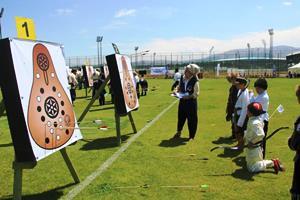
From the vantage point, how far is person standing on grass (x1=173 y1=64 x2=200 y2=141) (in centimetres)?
1075

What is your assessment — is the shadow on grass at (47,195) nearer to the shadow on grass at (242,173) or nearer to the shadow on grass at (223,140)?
the shadow on grass at (242,173)

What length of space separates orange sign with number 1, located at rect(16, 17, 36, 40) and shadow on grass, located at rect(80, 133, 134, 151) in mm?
4097

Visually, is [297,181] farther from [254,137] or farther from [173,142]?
[173,142]

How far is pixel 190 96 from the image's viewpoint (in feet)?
35.3

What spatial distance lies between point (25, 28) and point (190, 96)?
527 centimetres

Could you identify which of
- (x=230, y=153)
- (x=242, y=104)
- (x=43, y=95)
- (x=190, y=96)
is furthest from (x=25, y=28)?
(x=190, y=96)

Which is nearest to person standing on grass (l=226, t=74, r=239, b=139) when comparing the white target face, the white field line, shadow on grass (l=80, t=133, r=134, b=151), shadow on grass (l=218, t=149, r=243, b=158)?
shadow on grass (l=218, t=149, r=243, b=158)

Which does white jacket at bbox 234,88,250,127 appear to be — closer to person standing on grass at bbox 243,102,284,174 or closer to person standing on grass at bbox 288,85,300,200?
person standing on grass at bbox 243,102,284,174

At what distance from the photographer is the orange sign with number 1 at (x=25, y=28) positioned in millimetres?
6223

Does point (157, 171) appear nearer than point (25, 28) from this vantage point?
No

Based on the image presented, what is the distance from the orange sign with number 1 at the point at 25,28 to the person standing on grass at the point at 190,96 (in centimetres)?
500

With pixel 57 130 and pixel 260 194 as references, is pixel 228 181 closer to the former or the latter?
pixel 260 194

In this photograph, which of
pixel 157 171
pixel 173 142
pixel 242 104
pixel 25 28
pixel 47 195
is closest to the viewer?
pixel 25 28

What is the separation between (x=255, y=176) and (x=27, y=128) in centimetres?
387
